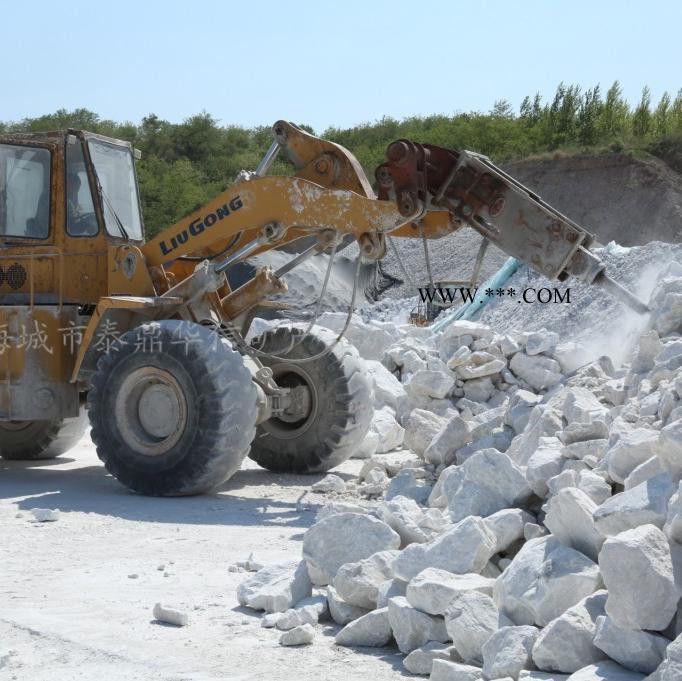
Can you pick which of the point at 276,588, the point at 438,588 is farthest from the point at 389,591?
the point at 276,588

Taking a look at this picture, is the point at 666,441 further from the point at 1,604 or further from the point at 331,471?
the point at 331,471

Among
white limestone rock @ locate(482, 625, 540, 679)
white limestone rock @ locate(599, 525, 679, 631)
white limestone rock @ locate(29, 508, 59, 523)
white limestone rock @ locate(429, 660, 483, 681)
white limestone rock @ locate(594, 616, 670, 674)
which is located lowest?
white limestone rock @ locate(29, 508, 59, 523)

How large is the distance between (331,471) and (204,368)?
80.9 inches

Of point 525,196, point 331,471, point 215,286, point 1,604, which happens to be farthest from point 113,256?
point 1,604

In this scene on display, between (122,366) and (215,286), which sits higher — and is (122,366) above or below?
below

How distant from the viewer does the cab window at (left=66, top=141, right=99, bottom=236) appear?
9.28 m

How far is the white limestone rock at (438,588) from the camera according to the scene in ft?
14.9

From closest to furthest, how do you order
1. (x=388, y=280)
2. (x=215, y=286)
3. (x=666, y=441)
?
(x=666, y=441), (x=215, y=286), (x=388, y=280)

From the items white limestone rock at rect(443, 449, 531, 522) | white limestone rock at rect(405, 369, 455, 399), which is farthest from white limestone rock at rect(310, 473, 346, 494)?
white limestone rock at rect(443, 449, 531, 522)

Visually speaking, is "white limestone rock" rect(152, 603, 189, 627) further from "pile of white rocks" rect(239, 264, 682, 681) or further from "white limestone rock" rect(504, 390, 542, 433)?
"white limestone rock" rect(504, 390, 542, 433)

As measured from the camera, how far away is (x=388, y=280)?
2892 cm

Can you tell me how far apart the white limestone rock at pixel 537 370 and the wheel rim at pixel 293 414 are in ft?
7.90

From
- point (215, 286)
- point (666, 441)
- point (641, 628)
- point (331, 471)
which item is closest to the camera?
point (641, 628)

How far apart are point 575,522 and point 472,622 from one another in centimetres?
62
